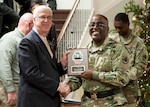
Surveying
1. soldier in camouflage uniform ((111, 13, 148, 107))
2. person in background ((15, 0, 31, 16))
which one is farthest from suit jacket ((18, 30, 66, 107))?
person in background ((15, 0, 31, 16))

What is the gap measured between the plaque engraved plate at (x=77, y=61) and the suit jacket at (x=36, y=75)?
0.42 ft

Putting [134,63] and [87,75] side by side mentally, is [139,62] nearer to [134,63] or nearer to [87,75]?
[134,63]

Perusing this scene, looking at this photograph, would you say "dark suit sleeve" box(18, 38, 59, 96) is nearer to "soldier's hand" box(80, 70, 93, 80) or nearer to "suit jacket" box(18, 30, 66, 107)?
"suit jacket" box(18, 30, 66, 107)

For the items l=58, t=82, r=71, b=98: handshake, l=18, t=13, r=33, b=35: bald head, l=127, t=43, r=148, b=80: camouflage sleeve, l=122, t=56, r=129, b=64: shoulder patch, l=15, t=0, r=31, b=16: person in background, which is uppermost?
l=15, t=0, r=31, b=16: person in background

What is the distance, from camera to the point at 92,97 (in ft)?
7.95

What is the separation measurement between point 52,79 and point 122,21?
1225 millimetres

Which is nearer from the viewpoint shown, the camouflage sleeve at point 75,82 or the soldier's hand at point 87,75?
the soldier's hand at point 87,75

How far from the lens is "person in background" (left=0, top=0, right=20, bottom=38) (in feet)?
14.5

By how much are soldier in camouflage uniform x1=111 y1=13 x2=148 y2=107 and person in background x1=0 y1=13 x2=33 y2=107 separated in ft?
2.77

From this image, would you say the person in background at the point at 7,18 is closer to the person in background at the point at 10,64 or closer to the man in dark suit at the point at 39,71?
the person in background at the point at 10,64

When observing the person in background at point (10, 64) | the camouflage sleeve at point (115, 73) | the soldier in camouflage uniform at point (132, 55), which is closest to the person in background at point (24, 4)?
the person in background at point (10, 64)

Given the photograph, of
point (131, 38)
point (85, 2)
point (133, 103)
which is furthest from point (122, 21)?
point (85, 2)

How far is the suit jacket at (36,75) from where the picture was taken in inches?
94.1

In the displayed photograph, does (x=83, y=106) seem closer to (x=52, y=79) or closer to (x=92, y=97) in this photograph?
(x=92, y=97)
